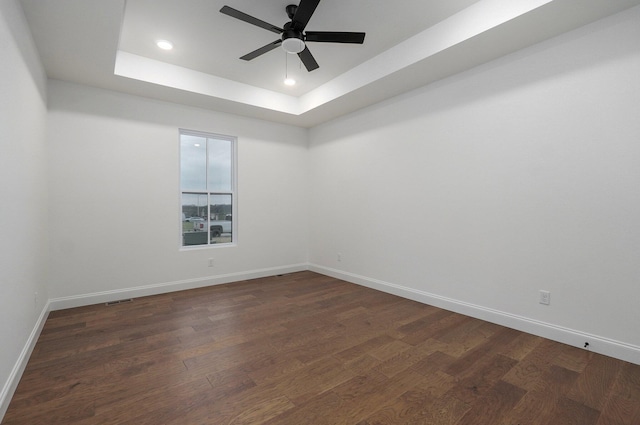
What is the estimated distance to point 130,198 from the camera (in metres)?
3.98

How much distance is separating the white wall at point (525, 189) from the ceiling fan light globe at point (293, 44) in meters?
1.81

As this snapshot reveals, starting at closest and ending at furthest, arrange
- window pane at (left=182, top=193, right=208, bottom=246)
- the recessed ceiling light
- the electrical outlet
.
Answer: the electrical outlet
the recessed ceiling light
window pane at (left=182, top=193, right=208, bottom=246)

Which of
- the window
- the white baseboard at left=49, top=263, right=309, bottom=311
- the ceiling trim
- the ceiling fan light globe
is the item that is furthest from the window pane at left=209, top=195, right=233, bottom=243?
the ceiling fan light globe

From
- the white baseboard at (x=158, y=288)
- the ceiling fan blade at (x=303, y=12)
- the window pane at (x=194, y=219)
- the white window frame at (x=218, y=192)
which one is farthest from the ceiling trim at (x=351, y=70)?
the white baseboard at (x=158, y=288)

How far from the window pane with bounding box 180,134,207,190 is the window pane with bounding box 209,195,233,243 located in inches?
12.2

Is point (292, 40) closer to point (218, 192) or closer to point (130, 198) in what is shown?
point (218, 192)

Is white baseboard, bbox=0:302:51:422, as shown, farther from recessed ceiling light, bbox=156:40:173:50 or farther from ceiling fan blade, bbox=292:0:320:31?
ceiling fan blade, bbox=292:0:320:31

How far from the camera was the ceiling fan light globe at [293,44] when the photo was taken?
2641 millimetres

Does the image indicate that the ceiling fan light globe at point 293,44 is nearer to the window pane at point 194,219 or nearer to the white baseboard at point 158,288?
the window pane at point 194,219

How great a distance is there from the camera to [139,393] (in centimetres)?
193

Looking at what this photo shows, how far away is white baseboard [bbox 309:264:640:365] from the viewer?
238cm

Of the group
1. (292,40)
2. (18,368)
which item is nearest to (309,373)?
(18,368)

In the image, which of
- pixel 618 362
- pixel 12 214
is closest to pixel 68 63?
pixel 12 214

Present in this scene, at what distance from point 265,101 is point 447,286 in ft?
11.9
